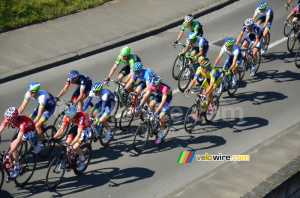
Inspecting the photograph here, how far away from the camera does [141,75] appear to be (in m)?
12.9

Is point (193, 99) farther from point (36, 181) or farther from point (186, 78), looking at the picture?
point (36, 181)

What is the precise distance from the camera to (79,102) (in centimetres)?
1262

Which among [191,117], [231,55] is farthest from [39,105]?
[231,55]

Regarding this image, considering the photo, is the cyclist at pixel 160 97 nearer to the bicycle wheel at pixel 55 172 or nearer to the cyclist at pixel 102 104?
the cyclist at pixel 102 104

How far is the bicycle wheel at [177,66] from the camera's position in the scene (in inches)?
628

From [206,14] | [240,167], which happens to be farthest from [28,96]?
[206,14]

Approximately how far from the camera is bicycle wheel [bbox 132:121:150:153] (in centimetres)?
1230

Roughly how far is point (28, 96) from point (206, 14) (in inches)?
468

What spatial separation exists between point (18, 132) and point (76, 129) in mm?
1321

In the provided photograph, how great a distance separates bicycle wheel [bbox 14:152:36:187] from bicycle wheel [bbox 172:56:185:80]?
21.5 ft

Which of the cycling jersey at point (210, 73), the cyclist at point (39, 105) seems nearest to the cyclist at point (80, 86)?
the cyclist at point (39, 105)

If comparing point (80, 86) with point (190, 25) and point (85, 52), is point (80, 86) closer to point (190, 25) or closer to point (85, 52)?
point (85, 52)

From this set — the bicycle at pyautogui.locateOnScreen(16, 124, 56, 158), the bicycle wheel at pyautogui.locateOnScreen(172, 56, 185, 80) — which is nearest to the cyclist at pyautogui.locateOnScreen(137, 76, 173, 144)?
the bicycle at pyautogui.locateOnScreen(16, 124, 56, 158)

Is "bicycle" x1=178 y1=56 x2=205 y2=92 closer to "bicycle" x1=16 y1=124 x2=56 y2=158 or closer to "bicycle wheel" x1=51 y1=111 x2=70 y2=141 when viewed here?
"bicycle wheel" x1=51 y1=111 x2=70 y2=141
